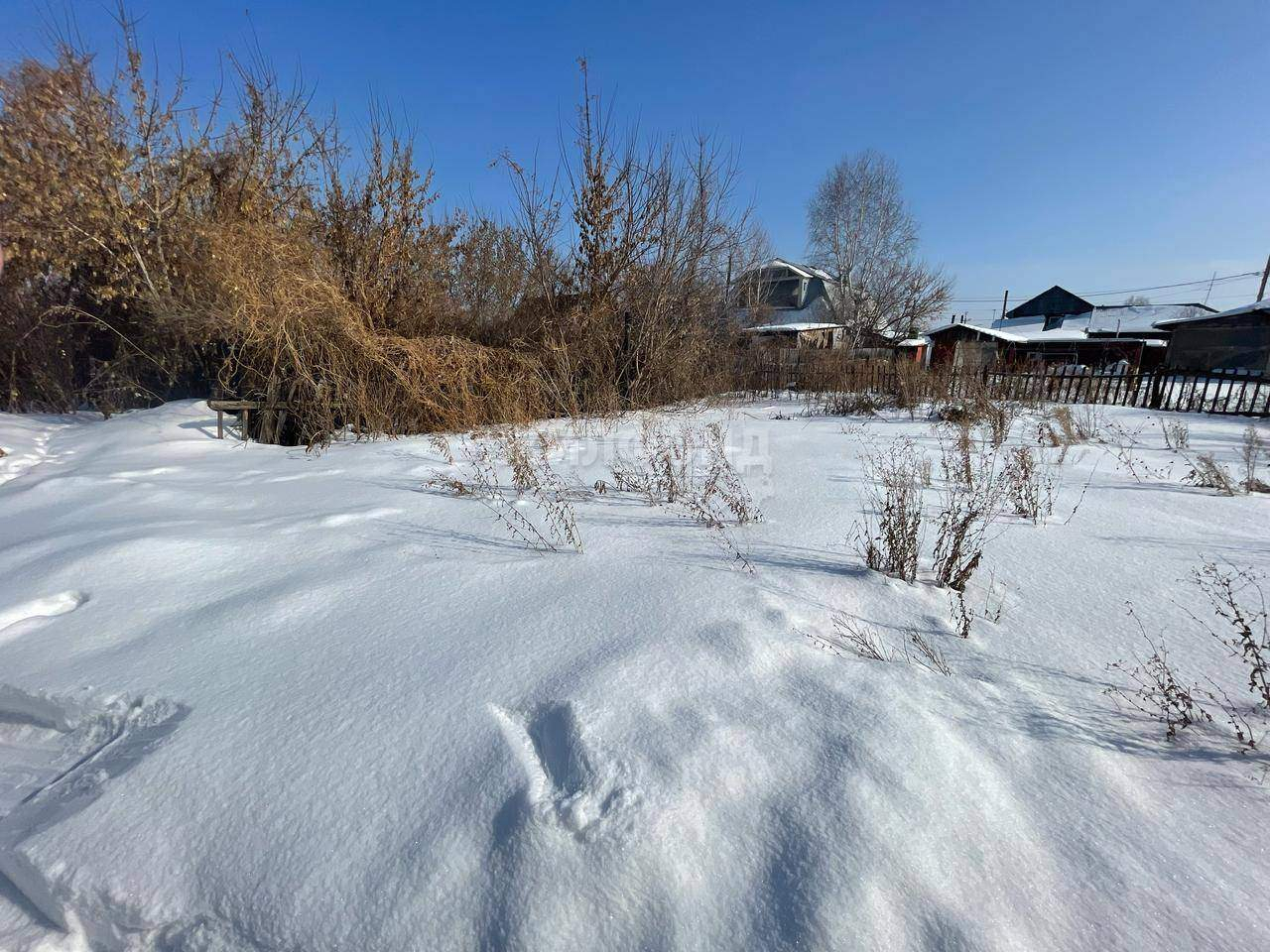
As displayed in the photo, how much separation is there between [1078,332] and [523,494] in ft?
116

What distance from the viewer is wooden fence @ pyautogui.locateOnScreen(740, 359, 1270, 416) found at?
9.02 m

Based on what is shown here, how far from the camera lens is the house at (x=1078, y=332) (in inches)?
932

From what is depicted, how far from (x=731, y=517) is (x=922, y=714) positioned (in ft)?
6.03

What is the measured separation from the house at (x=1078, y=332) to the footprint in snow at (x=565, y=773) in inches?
971

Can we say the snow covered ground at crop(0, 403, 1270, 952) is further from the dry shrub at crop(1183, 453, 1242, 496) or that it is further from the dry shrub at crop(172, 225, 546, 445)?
the dry shrub at crop(172, 225, 546, 445)

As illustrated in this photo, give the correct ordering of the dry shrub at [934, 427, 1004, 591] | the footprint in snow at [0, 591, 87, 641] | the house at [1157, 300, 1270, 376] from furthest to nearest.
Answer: the house at [1157, 300, 1270, 376], the dry shrub at [934, 427, 1004, 591], the footprint in snow at [0, 591, 87, 641]

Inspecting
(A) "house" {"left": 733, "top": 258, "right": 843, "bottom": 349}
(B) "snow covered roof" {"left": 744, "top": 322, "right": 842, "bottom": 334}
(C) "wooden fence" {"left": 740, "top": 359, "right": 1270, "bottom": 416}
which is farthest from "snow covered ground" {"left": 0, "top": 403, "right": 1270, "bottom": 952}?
(B) "snow covered roof" {"left": 744, "top": 322, "right": 842, "bottom": 334}

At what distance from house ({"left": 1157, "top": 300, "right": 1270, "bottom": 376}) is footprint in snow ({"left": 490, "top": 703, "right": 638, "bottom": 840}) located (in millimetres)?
23718

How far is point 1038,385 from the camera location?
9320mm

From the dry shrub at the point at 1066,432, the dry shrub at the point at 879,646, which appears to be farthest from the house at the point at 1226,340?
the dry shrub at the point at 879,646

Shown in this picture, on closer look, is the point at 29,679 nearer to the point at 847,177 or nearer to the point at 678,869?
the point at 678,869

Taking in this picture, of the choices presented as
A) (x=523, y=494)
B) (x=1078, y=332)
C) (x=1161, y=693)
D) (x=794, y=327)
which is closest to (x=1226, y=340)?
(x=1078, y=332)

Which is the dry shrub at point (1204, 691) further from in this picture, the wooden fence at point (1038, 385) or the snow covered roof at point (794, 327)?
the snow covered roof at point (794, 327)

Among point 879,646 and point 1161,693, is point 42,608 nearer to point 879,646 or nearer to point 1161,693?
point 879,646
